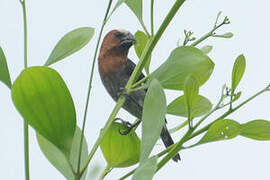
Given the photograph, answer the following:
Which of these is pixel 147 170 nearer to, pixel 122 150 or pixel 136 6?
pixel 122 150

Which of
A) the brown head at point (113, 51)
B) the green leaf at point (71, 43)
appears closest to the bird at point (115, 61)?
the brown head at point (113, 51)

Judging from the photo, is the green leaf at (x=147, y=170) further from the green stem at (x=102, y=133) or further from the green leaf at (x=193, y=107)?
the green leaf at (x=193, y=107)

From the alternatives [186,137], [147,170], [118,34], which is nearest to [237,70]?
[186,137]

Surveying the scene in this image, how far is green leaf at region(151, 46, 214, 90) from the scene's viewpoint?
2.12ft

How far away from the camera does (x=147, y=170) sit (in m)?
0.48

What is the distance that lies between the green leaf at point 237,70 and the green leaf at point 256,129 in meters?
0.06

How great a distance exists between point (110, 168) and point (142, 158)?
19cm

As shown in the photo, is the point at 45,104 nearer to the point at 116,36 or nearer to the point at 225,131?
the point at 225,131

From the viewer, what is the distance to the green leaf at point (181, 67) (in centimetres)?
65

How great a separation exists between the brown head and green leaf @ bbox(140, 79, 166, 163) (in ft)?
3.55

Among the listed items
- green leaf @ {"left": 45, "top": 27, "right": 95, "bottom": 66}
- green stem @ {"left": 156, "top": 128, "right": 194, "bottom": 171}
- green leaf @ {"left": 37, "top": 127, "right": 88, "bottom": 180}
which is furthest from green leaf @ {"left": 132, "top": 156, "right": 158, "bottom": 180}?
green leaf @ {"left": 45, "top": 27, "right": 95, "bottom": 66}

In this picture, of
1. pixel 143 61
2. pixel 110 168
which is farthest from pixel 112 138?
pixel 143 61

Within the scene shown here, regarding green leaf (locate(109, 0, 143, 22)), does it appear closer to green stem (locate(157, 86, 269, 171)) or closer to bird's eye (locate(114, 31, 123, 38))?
green stem (locate(157, 86, 269, 171))

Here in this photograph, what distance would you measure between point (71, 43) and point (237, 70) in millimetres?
256
